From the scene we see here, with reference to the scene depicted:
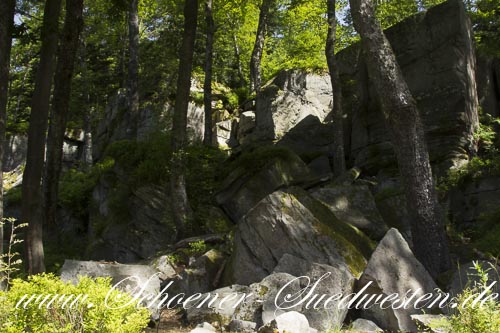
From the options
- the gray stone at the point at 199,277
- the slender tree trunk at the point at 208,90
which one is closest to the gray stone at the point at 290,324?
the gray stone at the point at 199,277

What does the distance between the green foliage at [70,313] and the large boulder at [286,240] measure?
4.60 meters

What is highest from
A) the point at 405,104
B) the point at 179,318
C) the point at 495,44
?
the point at 495,44

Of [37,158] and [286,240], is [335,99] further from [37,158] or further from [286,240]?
[37,158]

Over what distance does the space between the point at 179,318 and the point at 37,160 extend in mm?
4431

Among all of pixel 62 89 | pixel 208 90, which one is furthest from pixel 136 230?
pixel 208 90

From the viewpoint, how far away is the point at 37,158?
9.86 meters

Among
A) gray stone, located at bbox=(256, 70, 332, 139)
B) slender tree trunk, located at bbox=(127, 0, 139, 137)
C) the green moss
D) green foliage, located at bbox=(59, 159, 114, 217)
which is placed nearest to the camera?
the green moss

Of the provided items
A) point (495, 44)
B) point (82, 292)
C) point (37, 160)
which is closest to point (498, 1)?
point (495, 44)

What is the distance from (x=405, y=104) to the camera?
9172 millimetres

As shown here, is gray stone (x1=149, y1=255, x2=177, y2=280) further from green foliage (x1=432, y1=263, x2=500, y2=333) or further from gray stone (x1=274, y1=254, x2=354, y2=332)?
green foliage (x1=432, y1=263, x2=500, y2=333)

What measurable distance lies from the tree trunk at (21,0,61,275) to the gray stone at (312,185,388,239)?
19.6 ft

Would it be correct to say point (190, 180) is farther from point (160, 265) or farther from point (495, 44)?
point (495, 44)

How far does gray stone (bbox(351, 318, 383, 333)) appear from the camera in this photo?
6.62m

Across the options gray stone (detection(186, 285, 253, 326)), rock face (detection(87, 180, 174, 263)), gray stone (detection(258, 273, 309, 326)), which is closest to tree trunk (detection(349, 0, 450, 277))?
gray stone (detection(258, 273, 309, 326))
